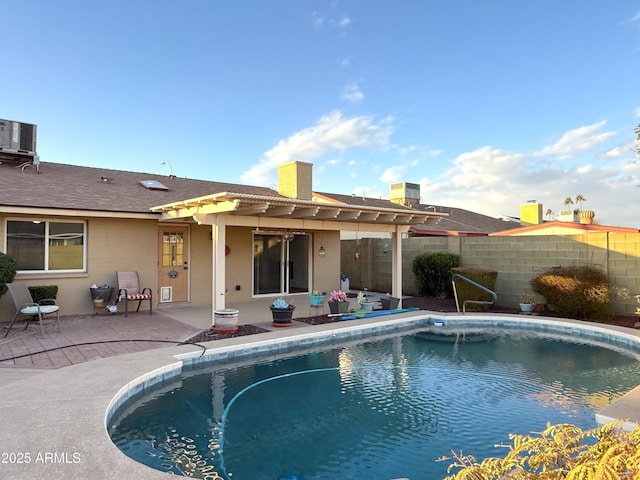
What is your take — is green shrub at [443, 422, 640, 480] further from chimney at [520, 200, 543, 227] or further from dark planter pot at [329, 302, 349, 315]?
chimney at [520, 200, 543, 227]

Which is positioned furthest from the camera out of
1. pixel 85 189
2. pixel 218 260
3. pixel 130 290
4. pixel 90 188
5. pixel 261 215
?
pixel 90 188

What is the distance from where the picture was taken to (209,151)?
1805 cm

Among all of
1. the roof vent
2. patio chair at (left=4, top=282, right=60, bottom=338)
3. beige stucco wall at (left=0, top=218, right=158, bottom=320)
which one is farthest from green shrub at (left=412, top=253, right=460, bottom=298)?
patio chair at (left=4, top=282, right=60, bottom=338)

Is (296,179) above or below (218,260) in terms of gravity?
above

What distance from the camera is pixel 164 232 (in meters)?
11.9

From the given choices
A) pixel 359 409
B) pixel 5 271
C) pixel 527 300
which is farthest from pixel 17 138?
pixel 527 300

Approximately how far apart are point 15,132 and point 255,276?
8000mm

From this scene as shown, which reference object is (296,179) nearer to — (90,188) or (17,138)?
(90,188)

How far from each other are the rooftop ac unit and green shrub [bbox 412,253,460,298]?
12.8 m

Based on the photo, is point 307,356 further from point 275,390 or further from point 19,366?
point 19,366

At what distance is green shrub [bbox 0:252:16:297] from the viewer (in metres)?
8.33

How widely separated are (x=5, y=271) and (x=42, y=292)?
4.13 feet

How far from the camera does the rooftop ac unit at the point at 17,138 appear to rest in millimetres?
11781

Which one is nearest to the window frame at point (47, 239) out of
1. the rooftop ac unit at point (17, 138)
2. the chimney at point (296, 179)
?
the rooftop ac unit at point (17, 138)
